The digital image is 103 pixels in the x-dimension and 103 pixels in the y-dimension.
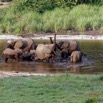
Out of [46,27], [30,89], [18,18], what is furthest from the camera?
[18,18]

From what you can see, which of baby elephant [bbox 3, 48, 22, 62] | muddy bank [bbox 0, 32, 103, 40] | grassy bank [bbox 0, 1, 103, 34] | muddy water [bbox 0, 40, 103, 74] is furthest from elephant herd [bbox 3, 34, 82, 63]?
grassy bank [bbox 0, 1, 103, 34]

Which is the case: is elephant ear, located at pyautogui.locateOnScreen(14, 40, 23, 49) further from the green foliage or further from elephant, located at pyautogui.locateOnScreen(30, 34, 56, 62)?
the green foliage

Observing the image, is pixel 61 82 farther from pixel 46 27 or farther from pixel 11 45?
pixel 46 27

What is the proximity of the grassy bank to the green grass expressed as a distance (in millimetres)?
21986

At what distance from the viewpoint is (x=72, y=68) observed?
1988cm

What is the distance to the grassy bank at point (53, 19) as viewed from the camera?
119ft

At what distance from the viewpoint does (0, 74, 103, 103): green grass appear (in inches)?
403

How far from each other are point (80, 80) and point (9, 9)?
28191 millimetres

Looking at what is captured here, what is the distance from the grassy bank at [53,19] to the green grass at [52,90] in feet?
72.1

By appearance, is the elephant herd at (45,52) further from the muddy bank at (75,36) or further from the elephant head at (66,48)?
the muddy bank at (75,36)

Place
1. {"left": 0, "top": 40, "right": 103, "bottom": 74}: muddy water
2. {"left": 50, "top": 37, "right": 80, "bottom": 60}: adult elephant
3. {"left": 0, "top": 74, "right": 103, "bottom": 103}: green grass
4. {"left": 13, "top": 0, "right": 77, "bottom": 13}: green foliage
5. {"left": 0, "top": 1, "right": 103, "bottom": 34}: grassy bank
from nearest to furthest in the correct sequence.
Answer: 1. {"left": 0, "top": 74, "right": 103, "bottom": 103}: green grass
2. {"left": 0, "top": 40, "right": 103, "bottom": 74}: muddy water
3. {"left": 50, "top": 37, "right": 80, "bottom": 60}: adult elephant
4. {"left": 0, "top": 1, "right": 103, "bottom": 34}: grassy bank
5. {"left": 13, "top": 0, "right": 77, "bottom": 13}: green foliage

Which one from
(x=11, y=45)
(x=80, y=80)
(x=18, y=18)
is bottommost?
(x=18, y=18)

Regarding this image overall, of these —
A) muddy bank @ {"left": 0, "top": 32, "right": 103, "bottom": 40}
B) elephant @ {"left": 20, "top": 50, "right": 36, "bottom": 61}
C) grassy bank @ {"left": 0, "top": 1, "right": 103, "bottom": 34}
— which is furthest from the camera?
grassy bank @ {"left": 0, "top": 1, "right": 103, "bottom": 34}

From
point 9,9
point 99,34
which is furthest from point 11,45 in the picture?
point 9,9
